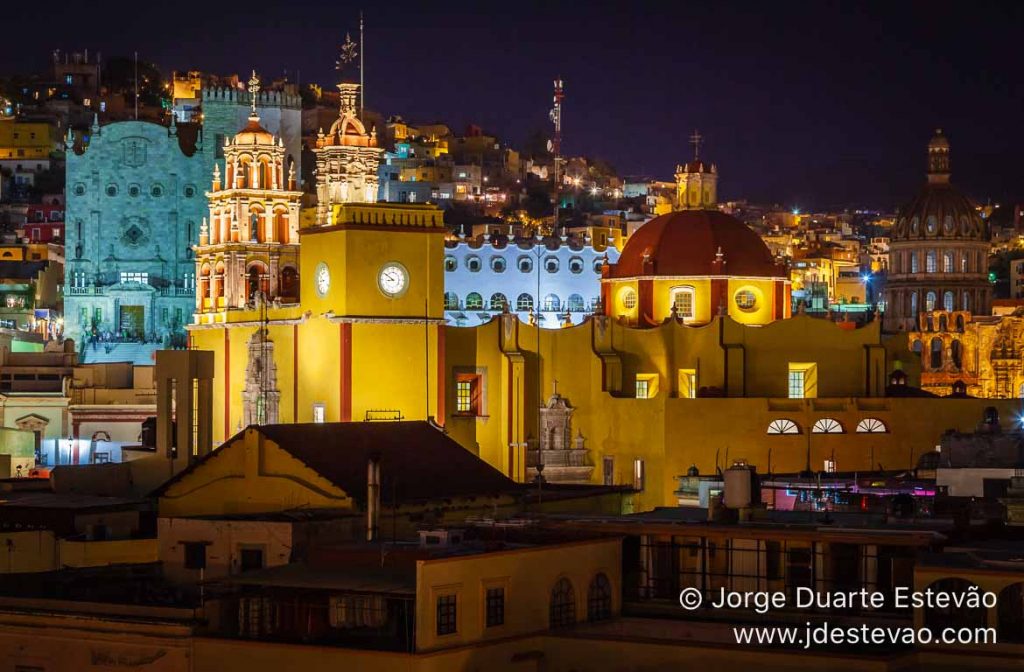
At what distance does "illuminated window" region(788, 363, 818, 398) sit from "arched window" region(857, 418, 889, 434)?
2.34m

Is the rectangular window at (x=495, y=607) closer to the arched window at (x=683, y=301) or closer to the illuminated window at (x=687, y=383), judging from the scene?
the illuminated window at (x=687, y=383)

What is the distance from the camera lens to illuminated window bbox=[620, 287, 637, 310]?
79.0m

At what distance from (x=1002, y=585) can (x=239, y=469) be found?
21.0 metres

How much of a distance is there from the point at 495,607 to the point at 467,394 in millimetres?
36373

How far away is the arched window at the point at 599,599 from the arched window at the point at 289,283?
43.1m

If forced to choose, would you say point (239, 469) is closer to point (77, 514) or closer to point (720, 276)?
point (77, 514)

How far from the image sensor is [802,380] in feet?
236

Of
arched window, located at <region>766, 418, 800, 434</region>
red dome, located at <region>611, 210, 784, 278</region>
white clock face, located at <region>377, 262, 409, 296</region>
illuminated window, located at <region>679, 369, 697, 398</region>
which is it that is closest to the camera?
white clock face, located at <region>377, 262, 409, 296</region>

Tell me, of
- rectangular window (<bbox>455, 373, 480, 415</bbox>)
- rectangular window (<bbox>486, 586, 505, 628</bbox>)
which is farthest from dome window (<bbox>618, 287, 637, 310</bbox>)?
rectangular window (<bbox>486, 586, 505, 628</bbox>)

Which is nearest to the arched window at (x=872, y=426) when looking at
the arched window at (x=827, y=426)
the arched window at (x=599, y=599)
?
the arched window at (x=827, y=426)

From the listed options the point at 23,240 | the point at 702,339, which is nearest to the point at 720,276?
the point at 702,339

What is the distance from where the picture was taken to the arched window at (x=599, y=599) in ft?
110

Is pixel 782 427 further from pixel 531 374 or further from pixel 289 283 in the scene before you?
pixel 289 283

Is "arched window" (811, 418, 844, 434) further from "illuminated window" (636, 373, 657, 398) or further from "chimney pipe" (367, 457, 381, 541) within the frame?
"chimney pipe" (367, 457, 381, 541)
